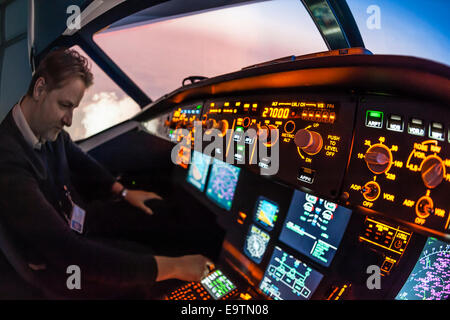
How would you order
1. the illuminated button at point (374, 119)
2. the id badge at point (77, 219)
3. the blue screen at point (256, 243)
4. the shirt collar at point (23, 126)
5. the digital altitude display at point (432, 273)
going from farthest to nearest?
the blue screen at point (256, 243) < the id badge at point (77, 219) < the shirt collar at point (23, 126) < the digital altitude display at point (432, 273) < the illuminated button at point (374, 119)

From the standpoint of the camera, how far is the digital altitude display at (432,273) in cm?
74

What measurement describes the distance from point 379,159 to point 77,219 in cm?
144

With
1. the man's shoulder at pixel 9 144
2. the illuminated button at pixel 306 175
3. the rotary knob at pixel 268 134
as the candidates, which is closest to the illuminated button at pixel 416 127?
the illuminated button at pixel 306 175

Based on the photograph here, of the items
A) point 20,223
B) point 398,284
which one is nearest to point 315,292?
point 398,284

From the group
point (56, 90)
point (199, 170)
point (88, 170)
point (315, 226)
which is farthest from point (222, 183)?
point (56, 90)

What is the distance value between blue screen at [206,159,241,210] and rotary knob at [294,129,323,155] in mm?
822

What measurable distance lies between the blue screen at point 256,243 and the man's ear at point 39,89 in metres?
1.28

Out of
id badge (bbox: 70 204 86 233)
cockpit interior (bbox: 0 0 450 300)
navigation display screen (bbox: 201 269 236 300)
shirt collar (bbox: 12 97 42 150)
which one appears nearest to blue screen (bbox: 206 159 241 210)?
cockpit interior (bbox: 0 0 450 300)

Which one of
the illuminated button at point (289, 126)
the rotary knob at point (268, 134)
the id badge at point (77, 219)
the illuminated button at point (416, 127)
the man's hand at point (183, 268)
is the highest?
the illuminated button at point (416, 127)

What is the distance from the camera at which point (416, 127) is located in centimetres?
58

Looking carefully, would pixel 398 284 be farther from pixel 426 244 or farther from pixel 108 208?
pixel 108 208

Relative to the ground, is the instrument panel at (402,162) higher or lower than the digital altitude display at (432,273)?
higher

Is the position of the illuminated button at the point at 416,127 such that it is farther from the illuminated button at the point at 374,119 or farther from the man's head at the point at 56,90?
the man's head at the point at 56,90

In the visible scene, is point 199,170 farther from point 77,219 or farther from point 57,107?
point 57,107
